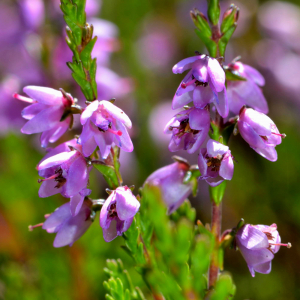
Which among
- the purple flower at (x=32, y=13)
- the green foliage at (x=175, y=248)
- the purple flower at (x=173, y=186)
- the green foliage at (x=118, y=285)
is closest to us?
the green foliage at (x=175, y=248)

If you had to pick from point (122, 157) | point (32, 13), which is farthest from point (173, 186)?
point (122, 157)

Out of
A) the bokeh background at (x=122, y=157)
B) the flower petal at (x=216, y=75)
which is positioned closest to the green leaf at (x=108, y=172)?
the flower petal at (x=216, y=75)

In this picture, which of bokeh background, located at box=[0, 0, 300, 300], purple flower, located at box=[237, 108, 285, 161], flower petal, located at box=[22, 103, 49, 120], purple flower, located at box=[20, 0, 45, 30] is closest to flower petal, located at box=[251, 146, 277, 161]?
purple flower, located at box=[237, 108, 285, 161]

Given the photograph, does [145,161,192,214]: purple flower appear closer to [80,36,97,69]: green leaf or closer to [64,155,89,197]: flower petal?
[64,155,89,197]: flower petal

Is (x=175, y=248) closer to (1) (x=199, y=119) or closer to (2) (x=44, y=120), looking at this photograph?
(1) (x=199, y=119)

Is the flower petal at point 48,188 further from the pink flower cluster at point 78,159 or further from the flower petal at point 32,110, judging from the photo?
the flower petal at point 32,110

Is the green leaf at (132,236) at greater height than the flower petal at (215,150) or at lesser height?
lesser
